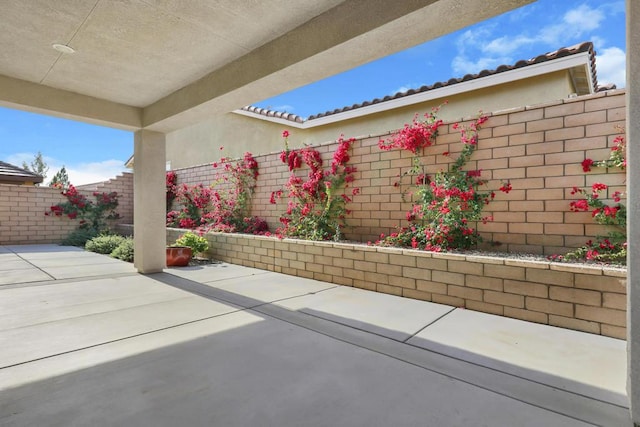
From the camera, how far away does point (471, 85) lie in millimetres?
6289

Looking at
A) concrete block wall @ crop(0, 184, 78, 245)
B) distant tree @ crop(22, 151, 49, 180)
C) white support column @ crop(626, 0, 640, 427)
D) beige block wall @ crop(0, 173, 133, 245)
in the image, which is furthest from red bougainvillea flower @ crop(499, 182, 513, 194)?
distant tree @ crop(22, 151, 49, 180)

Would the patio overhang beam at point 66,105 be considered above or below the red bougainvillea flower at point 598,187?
above

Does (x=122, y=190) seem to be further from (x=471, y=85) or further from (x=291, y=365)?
(x=291, y=365)

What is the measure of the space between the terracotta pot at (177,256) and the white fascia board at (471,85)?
184 inches

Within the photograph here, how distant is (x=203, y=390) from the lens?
2012mm

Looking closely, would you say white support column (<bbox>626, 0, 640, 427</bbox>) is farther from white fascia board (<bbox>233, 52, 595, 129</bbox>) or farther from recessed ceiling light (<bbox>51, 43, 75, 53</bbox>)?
white fascia board (<bbox>233, 52, 595, 129</bbox>)

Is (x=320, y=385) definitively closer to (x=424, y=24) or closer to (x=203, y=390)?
(x=203, y=390)

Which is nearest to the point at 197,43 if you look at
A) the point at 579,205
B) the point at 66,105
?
the point at 66,105

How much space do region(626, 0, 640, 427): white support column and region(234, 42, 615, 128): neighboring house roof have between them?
14.9 ft

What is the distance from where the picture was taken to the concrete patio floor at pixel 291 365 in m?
1.80

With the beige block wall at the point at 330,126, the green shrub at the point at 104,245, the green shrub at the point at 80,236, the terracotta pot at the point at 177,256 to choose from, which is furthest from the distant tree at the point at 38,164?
the terracotta pot at the point at 177,256

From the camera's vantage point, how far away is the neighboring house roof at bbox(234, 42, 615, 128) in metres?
5.36

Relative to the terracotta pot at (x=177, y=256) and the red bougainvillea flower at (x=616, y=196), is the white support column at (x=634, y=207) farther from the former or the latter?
the terracotta pot at (x=177, y=256)

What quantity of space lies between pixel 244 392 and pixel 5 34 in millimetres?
3821
